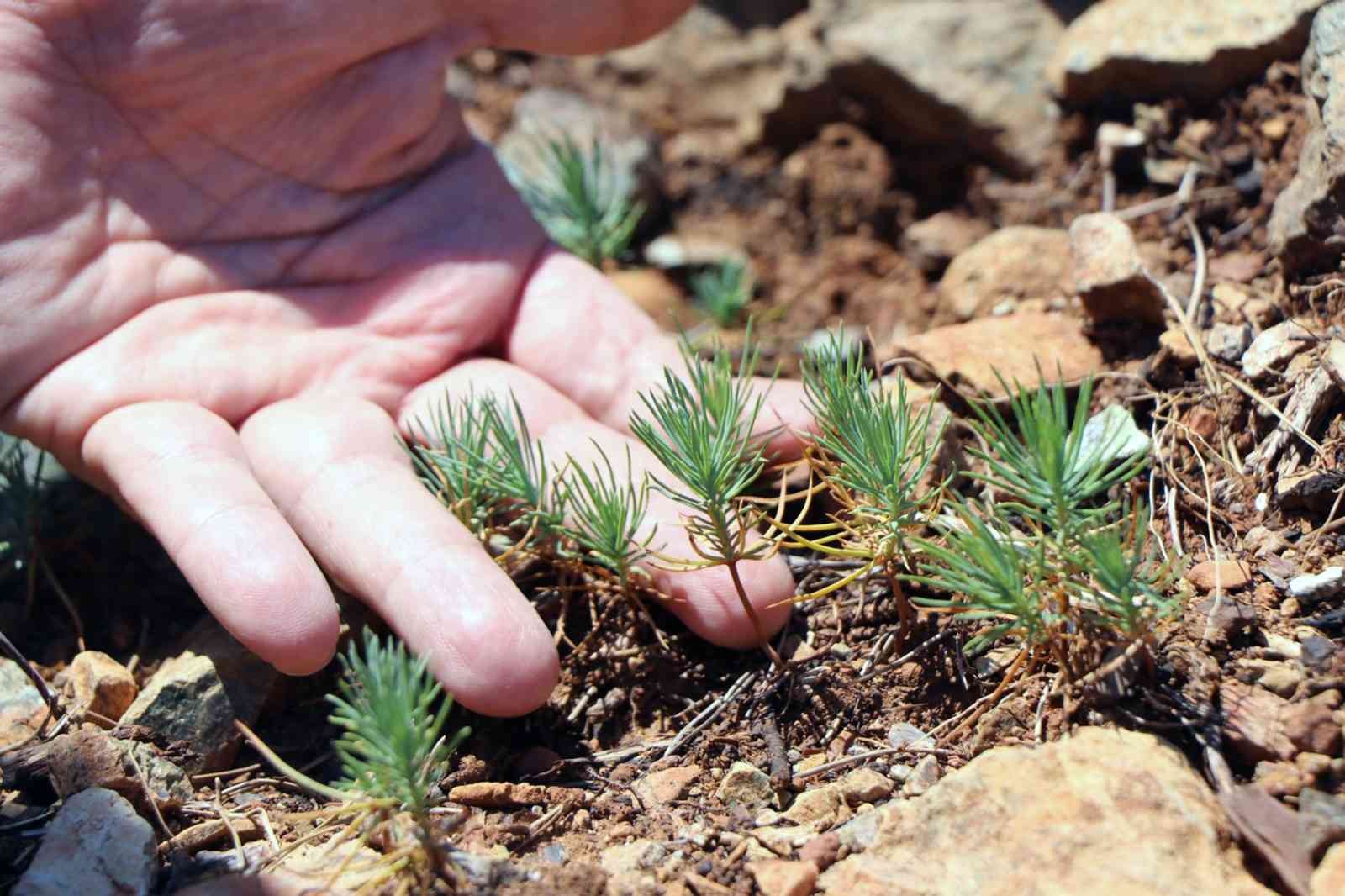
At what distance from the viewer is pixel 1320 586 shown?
5.21 feet

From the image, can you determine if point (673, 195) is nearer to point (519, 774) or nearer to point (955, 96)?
point (955, 96)

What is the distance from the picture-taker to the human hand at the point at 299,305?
5.90 ft

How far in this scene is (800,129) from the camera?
359 cm

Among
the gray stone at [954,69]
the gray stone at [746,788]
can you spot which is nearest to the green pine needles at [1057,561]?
the gray stone at [746,788]

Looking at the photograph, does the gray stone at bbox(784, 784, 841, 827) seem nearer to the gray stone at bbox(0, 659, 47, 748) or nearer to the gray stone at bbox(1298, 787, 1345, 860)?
the gray stone at bbox(1298, 787, 1345, 860)

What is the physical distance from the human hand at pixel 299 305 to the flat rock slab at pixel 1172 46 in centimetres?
106

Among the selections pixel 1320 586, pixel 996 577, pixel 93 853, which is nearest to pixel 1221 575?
pixel 1320 586

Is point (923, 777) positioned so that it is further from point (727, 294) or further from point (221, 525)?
point (727, 294)

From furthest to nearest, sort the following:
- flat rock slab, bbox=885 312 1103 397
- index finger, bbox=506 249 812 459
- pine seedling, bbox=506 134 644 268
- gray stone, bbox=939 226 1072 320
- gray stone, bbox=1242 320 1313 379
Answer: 1. pine seedling, bbox=506 134 644 268
2. gray stone, bbox=939 226 1072 320
3. index finger, bbox=506 249 812 459
4. flat rock slab, bbox=885 312 1103 397
5. gray stone, bbox=1242 320 1313 379

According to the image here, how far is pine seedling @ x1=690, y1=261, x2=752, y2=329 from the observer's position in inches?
117

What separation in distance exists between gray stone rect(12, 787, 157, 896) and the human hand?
1.00 ft

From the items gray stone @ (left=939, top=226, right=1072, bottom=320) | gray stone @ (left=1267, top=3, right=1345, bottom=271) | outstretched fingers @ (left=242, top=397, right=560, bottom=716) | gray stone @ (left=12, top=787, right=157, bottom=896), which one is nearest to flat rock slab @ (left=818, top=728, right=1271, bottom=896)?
outstretched fingers @ (left=242, top=397, right=560, bottom=716)

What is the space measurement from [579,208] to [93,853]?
1918mm

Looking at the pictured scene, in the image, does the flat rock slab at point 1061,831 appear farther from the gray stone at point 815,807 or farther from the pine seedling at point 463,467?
the pine seedling at point 463,467
